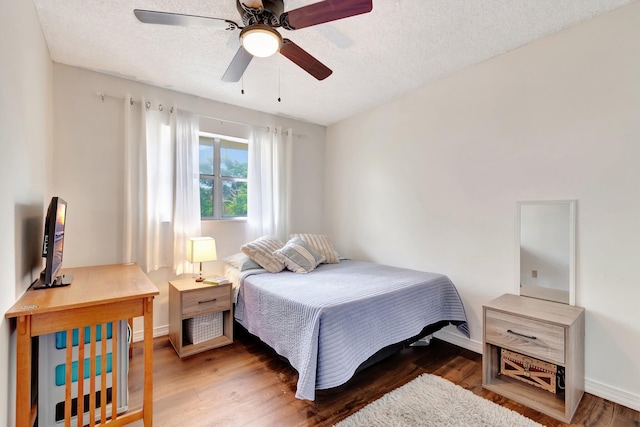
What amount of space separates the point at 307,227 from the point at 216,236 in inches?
52.2

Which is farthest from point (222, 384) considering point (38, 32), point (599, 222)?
point (599, 222)

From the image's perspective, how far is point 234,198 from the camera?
3531mm

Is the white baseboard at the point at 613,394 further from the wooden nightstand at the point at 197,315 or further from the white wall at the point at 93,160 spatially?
the white wall at the point at 93,160

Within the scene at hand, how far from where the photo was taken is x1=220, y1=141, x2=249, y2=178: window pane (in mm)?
3449

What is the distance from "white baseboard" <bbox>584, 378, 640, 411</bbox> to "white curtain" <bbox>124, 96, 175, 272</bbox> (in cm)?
372

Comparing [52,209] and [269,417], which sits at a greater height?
[52,209]

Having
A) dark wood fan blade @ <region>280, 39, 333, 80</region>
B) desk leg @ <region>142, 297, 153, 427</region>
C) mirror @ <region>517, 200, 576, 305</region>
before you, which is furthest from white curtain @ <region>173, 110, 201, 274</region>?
mirror @ <region>517, 200, 576, 305</region>

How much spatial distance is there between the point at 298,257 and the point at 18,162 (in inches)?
85.7

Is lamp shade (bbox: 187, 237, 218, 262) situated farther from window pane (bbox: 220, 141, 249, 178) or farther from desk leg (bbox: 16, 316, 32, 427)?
desk leg (bbox: 16, 316, 32, 427)

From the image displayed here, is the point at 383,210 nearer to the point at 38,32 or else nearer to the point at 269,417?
the point at 269,417

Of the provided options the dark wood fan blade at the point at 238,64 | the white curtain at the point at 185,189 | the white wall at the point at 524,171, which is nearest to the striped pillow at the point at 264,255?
the white curtain at the point at 185,189

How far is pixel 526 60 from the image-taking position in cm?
230

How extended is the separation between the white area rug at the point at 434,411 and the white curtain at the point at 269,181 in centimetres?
231

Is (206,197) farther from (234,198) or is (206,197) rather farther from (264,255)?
(264,255)
